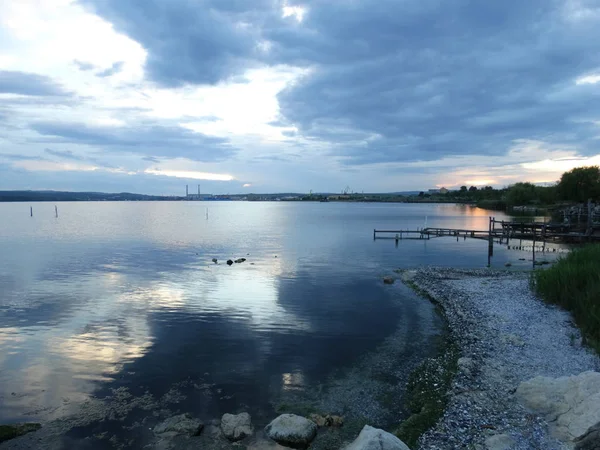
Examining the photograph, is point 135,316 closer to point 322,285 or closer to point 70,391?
point 70,391

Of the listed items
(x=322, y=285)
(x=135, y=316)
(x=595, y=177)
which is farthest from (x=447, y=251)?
(x=595, y=177)

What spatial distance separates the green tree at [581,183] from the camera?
3802 inches

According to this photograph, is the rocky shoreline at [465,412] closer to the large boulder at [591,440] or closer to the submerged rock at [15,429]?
the large boulder at [591,440]

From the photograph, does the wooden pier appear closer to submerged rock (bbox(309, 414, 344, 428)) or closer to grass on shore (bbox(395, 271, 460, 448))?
grass on shore (bbox(395, 271, 460, 448))

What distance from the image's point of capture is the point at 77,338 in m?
20.0

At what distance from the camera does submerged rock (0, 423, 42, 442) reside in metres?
11.4

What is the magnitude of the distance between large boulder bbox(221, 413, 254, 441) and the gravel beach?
489cm

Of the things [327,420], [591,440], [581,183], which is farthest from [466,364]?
[581,183]

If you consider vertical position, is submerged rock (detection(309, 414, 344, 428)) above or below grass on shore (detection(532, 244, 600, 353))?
below

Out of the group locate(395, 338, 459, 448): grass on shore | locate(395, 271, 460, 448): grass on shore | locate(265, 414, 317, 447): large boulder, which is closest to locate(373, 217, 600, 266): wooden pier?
locate(395, 271, 460, 448): grass on shore

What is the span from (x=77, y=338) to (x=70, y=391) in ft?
20.8

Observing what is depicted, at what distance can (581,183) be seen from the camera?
98.6m

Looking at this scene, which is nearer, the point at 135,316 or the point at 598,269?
the point at 598,269

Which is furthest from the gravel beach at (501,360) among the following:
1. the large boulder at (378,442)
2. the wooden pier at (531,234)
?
the wooden pier at (531,234)
